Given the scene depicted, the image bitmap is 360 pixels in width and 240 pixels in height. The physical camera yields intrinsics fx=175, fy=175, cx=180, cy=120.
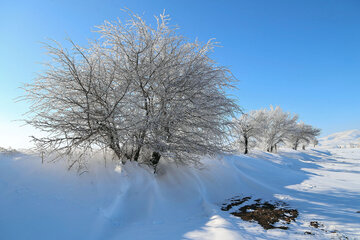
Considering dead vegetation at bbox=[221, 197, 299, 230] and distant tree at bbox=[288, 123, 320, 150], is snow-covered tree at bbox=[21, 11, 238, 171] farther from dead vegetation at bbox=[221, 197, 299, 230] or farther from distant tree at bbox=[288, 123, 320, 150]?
distant tree at bbox=[288, 123, 320, 150]

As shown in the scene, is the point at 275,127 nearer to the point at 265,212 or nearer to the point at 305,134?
the point at 305,134

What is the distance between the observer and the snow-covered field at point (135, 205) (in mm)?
2926

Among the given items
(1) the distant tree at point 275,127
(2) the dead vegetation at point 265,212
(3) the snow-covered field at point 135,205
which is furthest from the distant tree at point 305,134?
(2) the dead vegetation at point 265,212

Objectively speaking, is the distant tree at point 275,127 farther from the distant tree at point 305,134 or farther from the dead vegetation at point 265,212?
the dead vegetation at point 265,212

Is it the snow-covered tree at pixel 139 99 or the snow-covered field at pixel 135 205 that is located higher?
the snow-covered tree at pixel 139 99

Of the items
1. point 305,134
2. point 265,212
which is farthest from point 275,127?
point 265,212

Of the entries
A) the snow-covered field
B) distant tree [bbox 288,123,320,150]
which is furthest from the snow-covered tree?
distant tree [bbox 288,123,320,150]

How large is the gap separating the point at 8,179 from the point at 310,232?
5.79 metres

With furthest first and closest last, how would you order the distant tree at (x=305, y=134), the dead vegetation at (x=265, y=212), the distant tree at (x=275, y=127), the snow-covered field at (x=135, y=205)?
the distant tree at (x=305, y=134) → the distant tree at (x=275, y=127) → the dead vegetation at (x=265, y=212) → the snow-covered field at (x=135, y=205)

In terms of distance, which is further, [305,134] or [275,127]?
[305,134]

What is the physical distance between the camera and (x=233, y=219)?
3588mm

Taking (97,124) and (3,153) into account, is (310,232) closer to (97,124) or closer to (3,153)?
(97,124)

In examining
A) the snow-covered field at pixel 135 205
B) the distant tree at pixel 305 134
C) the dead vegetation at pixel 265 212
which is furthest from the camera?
the distant tree at pixel 305 134

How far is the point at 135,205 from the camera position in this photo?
429cm
